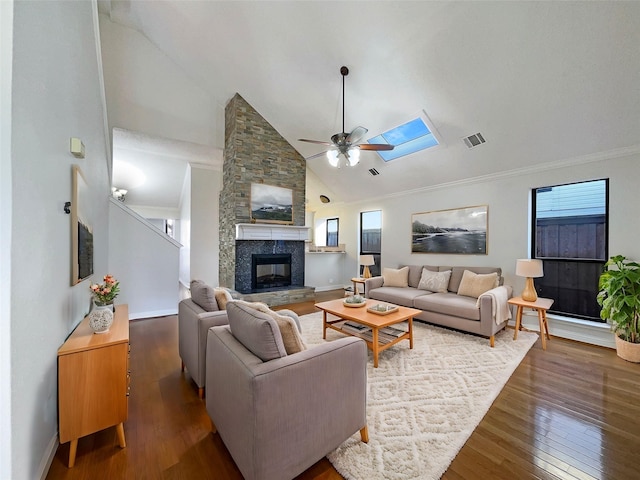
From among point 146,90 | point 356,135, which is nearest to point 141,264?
point 146,90

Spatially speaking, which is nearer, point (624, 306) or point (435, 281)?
point (624, 306)

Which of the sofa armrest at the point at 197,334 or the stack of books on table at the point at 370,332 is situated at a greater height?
the sofa armrest at the point at 197,334

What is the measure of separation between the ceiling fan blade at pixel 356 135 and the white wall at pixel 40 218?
2621 millimetres

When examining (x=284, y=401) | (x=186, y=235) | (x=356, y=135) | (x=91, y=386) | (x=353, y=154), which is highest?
(x=356, y=135)

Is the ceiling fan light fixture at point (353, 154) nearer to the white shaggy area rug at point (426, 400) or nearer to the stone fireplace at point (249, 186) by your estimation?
the white shaggy area rug at point (426, 400)

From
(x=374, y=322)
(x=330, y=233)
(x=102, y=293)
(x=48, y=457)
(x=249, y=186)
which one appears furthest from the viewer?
(x=330, y=233)

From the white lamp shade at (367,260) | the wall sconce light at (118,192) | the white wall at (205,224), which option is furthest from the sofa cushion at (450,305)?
the wall sconce light at (118,192)

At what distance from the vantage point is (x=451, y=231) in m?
5.05

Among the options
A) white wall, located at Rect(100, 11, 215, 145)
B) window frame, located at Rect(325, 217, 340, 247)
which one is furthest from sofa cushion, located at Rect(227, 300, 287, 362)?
window frame, located at Rect(325, 217, 340, 247)

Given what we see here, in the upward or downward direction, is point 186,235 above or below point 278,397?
above

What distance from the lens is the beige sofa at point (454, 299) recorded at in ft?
11.2

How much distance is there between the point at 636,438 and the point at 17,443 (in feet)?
11.7

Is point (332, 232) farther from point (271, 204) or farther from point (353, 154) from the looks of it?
point (353, 154)

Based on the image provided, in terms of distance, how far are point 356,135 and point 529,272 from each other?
2.91 metres
